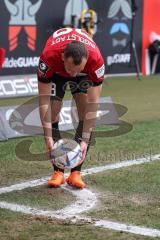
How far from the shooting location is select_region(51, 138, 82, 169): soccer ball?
17.9ft

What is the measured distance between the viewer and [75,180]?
591cm

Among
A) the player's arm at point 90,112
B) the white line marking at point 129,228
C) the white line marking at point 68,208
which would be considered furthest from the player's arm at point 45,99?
the white line marking at point 129,228

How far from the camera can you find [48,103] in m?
5.59

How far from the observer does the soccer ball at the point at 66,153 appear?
215 inches

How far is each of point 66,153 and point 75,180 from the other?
0.52 metres

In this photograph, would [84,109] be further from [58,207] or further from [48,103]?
[58,207]

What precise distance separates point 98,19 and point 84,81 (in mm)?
9801

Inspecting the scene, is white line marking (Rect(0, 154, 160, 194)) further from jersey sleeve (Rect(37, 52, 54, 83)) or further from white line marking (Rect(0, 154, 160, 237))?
jersey sleeve (Rect(37, 52, 54, 83))

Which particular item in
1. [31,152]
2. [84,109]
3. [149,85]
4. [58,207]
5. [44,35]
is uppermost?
[84,109]

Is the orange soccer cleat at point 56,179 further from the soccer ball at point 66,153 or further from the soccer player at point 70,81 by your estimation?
the soccer ball at point 66,153

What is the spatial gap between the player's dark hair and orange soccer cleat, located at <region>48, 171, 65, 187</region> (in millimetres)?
1409

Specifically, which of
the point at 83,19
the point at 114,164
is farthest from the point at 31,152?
the point at 83,19

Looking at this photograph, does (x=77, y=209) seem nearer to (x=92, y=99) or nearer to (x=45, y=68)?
(x=92, y=99)

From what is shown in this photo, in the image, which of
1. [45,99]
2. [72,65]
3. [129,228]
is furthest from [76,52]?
[129,228]
